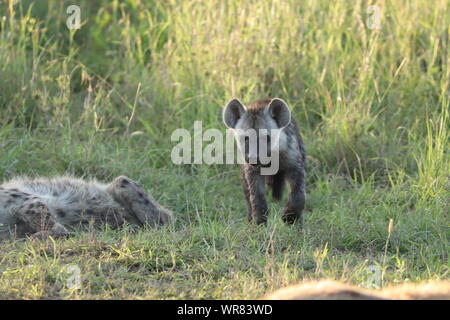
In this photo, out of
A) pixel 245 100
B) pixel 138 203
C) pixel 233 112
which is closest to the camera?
pixel 233 112

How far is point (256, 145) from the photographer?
4.82m

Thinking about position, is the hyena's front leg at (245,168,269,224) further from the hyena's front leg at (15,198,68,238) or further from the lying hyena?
the hyena's front leg at (15,198,68,238)

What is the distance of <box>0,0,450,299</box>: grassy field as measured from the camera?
4539 mm

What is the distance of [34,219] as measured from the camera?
5062 mm

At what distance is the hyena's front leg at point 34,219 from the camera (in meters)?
4.99

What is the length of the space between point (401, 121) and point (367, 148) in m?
0.51

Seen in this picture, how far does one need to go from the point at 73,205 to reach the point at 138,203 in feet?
1.36

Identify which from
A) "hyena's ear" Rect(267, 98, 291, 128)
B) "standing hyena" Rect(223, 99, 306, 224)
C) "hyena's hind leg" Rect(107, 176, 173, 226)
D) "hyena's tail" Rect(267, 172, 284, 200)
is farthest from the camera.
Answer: "hyena's hind leg" Rect(107, 176, 173, 226)

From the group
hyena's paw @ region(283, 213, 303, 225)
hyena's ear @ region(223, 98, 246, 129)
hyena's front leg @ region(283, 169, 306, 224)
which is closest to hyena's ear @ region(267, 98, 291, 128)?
hyena's ear @ region(223, 98, 246, 129)

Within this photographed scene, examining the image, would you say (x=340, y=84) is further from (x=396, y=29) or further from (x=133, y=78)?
(x=133, y=78)

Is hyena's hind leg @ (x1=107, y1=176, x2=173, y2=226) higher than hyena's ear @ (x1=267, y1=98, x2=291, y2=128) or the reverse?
the reverse

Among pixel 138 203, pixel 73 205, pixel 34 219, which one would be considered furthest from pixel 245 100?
pixel 34 219

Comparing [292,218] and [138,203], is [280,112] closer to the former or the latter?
[292,218]

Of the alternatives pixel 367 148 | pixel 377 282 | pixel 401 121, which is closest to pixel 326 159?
pixel 367 148
